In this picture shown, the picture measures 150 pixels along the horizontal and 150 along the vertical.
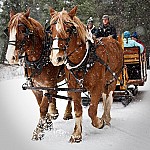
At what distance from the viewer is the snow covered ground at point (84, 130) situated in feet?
14.6

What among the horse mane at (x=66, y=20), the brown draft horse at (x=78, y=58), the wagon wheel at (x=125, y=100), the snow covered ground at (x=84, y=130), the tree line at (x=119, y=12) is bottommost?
the snow covered ground at (x=84, y=130)

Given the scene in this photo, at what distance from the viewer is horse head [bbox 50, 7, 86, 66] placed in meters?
4.01

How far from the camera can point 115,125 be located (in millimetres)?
5508

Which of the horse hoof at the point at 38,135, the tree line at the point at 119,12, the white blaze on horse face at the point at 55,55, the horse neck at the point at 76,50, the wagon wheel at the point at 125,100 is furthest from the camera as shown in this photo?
the tree line at the point at 119,12

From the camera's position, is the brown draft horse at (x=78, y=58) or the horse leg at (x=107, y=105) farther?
the horse leg at (x=107, y=105)

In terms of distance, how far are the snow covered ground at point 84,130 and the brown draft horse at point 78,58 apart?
225 millimetres

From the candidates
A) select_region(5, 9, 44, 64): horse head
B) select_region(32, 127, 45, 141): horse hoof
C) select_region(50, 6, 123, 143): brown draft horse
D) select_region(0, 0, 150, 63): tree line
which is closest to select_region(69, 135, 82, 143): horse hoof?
select_region(50, 6, 123, 143): brown draft horse

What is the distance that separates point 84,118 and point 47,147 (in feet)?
5.59

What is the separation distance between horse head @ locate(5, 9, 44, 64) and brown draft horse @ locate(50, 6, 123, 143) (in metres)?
0.39

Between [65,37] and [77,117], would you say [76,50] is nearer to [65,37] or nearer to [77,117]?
[65,37]

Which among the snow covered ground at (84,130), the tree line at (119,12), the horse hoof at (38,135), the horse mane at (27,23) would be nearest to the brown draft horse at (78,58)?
the snow covered ground at (84,130)

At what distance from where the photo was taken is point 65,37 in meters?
4.08

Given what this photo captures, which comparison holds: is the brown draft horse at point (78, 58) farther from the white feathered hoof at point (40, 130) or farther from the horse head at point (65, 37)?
the white feathered hoof at point (40, 130)

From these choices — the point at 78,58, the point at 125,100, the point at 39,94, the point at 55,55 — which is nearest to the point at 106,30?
the point at 125,100
